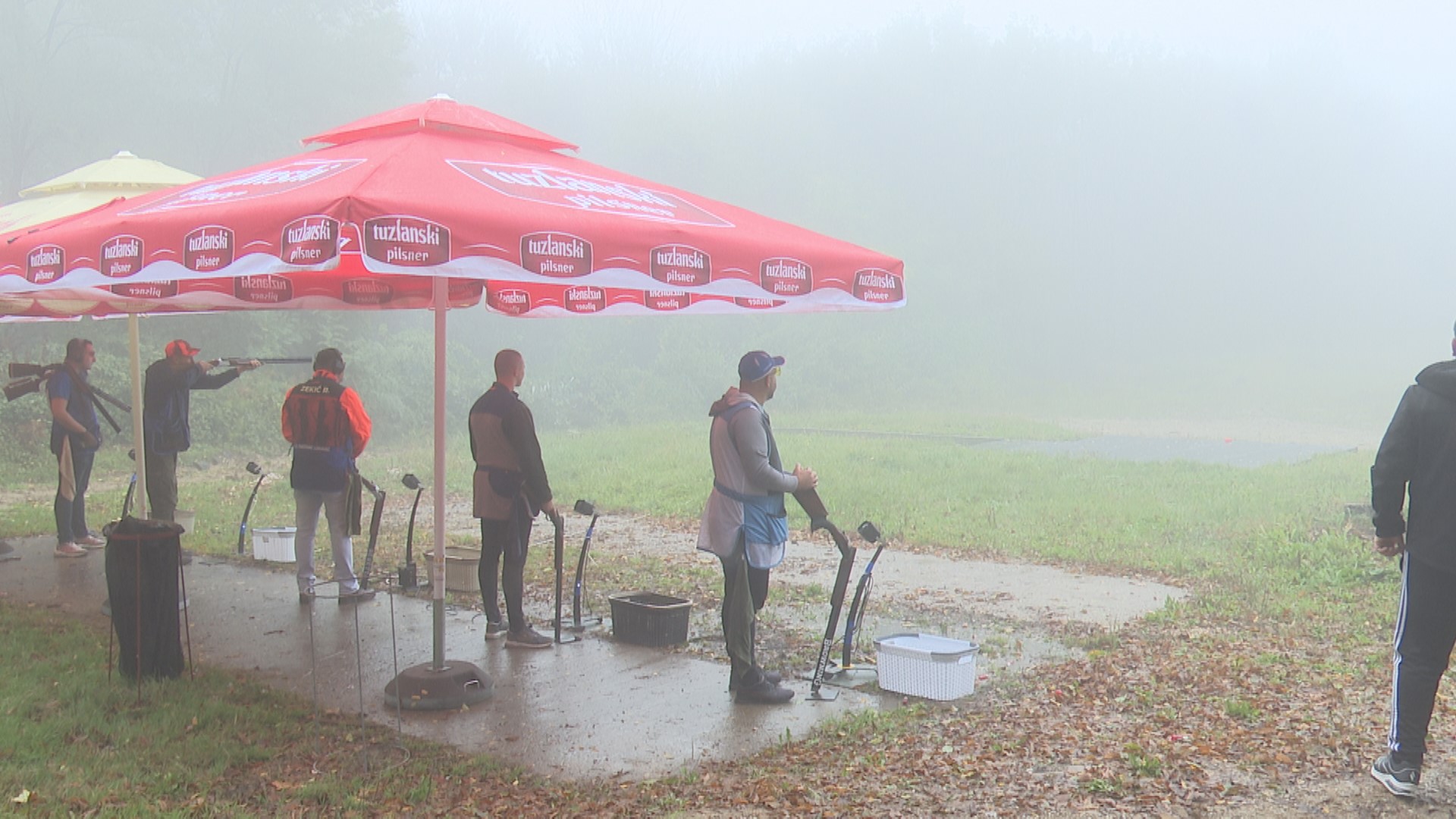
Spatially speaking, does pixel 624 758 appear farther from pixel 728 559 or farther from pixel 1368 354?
pixel 1368 354

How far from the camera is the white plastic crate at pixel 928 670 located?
221 inches

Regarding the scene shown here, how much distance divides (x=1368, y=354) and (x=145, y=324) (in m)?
52.3

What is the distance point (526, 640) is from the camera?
658 cm

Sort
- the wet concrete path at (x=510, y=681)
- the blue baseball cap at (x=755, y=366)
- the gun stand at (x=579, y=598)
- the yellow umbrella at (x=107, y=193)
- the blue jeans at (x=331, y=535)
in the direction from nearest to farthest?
1. the wet concrete path at (x=510, y=681)
2. the blue baseball cap at (x=755, y=366)
3. the gun stand at (x=579, y=598)
4. the blue jeans at (x=331, y=535)
5. the yellow umbrella at (x=107, y=193)

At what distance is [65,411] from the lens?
8.91 metres

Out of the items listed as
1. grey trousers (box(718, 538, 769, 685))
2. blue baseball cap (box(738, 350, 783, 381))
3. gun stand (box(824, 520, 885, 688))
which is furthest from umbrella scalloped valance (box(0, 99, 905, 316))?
gun stand (box(824, 520, 885, 688))

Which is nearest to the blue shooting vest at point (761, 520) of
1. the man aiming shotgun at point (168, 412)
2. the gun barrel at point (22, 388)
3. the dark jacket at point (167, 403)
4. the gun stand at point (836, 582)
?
the gun stand at point (836, 582)

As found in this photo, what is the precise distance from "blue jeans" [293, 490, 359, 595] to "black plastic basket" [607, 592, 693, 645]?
1.90m

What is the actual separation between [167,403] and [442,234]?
5.20 m

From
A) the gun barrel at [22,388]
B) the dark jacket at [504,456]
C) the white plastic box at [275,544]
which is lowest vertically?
the white plastic box at [275,544]

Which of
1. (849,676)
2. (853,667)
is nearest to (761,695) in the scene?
(849,676)

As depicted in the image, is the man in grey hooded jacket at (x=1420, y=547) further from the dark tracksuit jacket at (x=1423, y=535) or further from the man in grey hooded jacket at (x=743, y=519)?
the man in grey hooded jacket at (x=743, y=519)

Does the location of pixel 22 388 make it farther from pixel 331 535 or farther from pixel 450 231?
pixel 450 231

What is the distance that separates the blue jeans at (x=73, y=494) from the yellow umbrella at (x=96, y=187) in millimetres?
1977
